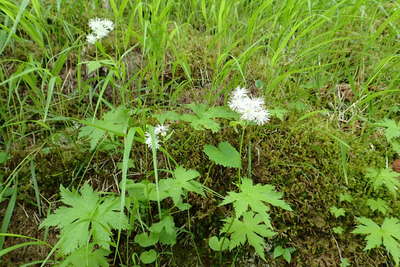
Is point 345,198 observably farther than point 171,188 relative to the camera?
Yes

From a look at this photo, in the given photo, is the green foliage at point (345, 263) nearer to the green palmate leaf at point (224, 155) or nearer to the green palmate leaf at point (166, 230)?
the green palmate leaf at point (224, 155)

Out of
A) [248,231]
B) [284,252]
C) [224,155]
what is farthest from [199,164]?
[284,252]

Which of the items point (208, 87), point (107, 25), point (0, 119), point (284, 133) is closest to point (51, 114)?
point (0, 119)

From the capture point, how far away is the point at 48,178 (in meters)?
1.55

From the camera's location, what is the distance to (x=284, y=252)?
138 cm

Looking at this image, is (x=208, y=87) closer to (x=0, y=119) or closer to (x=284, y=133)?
(x=284, y=133)

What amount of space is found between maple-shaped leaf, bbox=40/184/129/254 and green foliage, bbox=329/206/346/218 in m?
0.89

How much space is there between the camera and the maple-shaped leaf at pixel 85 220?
1049mm

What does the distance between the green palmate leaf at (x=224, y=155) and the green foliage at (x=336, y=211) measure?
48cm

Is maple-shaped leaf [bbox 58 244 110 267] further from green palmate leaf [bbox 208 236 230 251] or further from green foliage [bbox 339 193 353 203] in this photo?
green foliage [bbox 339 193 353 203]

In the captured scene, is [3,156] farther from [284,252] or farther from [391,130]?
[391,130]

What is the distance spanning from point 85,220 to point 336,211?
3.40 ft

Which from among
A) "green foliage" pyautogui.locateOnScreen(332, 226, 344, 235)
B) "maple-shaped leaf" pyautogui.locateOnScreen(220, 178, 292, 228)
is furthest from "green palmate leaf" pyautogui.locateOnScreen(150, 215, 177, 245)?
"green foliage" pyautogui.locateOnScreen(332, 226, 344, 235)

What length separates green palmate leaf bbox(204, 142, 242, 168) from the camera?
1374 millimetres
